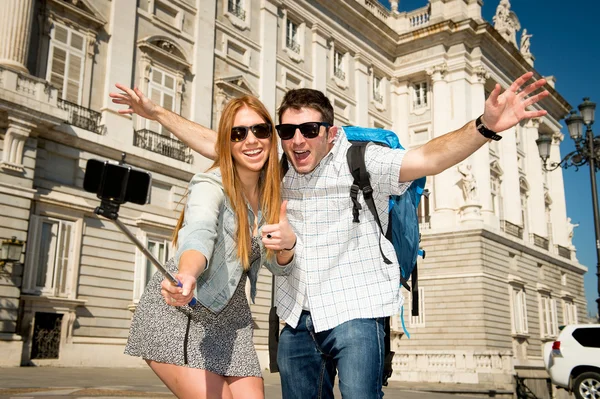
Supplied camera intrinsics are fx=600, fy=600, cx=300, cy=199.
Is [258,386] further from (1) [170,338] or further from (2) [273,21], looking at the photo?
(2) [273,21]

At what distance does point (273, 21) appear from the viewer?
26672 mm

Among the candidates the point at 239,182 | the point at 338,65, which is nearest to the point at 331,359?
the point at 239,182

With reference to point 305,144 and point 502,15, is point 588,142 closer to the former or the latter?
point 305,144

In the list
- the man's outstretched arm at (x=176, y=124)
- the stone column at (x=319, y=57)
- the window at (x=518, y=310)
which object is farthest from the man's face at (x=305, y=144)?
the window at (x=518, y=310)

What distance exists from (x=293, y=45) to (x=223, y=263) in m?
26.6

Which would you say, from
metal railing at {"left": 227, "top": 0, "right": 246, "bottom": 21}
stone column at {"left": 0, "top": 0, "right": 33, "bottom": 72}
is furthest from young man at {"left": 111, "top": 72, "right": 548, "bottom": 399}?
metal railing at {"left": 227, "top": 0, "right": 246, "bottom": 21}

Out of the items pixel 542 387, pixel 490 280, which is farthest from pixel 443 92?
pixel 542 387

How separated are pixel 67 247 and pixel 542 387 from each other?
14.7 meters

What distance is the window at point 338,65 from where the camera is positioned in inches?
1209

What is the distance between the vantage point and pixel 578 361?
13.3 m

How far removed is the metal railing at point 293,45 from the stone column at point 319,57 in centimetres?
106

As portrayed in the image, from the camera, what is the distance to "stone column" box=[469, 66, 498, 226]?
31.5 metres

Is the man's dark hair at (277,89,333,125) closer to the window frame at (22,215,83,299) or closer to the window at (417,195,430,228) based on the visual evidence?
the window frame at (22,215,83,299)

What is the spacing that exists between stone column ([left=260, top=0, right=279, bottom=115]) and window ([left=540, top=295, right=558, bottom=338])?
20257mm
